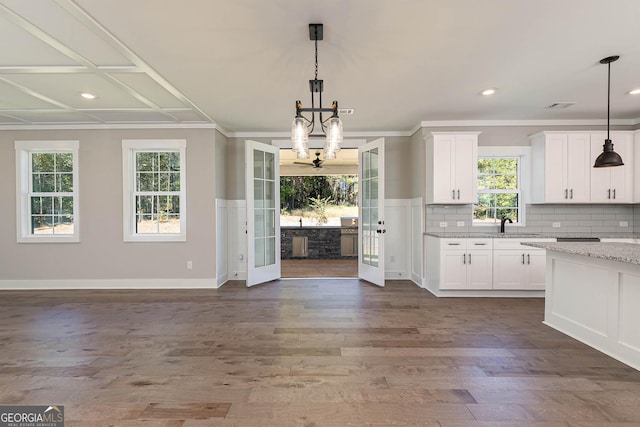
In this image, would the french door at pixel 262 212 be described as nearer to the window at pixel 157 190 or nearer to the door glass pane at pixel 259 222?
the door glass pane at pixel 259 222

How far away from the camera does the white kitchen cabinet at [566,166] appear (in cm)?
443

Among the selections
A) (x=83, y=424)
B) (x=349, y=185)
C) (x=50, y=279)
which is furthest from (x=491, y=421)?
(x=349, y=185)

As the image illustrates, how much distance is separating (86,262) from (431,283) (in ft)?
17.3

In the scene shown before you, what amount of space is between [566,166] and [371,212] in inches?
111

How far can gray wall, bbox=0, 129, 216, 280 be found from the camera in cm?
486

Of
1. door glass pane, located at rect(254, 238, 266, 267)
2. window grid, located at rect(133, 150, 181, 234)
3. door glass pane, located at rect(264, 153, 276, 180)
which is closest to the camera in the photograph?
window grid, located at rect(133, 150, 181, 234)

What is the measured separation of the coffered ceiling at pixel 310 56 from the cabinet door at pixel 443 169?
1.27 feet

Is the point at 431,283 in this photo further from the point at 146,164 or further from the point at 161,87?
the point at 146,164

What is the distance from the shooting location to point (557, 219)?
479 centimetres

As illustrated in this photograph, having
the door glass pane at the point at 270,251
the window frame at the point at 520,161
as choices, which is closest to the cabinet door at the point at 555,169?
the window frame at the point at 520,161

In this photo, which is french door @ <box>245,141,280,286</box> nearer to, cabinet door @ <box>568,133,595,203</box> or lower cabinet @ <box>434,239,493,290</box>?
lower cabinet @ <box>434,239,493,290</box>

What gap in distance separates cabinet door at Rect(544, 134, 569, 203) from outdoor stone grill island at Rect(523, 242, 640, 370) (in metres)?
1.75

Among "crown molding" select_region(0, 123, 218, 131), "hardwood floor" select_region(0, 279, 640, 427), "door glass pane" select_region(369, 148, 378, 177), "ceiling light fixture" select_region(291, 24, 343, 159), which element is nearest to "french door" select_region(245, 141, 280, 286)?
"crown molding" select_region(0, 123, 218, 131)

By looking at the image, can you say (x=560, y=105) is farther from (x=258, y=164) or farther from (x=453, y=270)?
(x=258, y=164)
